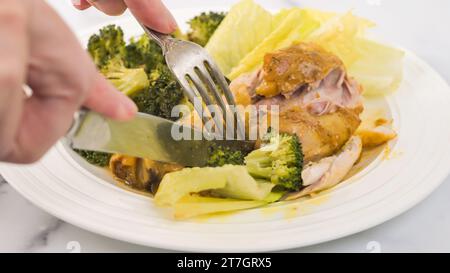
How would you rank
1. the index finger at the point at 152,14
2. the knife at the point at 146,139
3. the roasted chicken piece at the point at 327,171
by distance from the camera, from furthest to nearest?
the index finger at the point at 152,14 → the roasted chicken piece at the point at 327,171 → the knife at the point at 146,139

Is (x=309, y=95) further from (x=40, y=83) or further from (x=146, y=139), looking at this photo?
(x=40, y=83)

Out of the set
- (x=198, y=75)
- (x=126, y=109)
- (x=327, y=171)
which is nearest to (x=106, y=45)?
(x=198, y=75)

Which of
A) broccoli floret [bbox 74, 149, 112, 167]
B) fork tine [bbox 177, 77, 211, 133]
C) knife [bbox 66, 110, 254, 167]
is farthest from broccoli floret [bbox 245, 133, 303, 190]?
broccoli floret [bbox 74, 149, 112, 167]

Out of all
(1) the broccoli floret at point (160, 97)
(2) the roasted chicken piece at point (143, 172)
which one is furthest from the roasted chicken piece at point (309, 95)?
(2) the roasted chicken piece at point (143, 172)

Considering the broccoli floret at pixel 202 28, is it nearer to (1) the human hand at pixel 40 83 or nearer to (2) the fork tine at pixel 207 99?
(2) the fork tine at pixel 207 99

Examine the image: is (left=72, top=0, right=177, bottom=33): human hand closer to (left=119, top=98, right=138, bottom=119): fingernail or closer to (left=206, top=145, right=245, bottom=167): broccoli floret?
(left=206, top=145, right=245, bottom=167): broccoli floret

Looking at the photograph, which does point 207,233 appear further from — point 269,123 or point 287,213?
point 269,123

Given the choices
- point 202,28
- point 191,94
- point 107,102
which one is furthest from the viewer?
point 202,28
